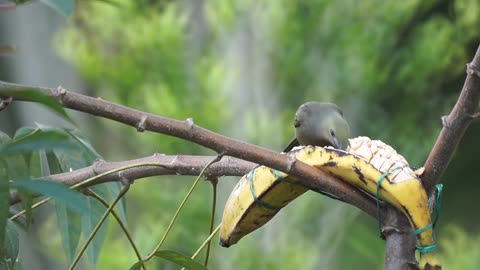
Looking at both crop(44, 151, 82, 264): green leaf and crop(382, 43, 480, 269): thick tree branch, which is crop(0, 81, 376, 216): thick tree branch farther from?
Result: crop(44, 151, 82, 264): green leaf

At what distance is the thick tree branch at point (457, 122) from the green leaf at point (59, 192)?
1.01ft

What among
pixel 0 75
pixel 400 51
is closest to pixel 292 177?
pixel 400 51

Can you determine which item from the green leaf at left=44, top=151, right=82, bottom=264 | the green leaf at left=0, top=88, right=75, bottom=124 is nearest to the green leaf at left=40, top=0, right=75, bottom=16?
the green leaf at left=0, top=88, right=75, bottom=124

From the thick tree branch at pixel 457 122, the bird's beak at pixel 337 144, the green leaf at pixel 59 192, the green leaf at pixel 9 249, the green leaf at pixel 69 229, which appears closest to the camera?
the green leaf at pixel 59 192

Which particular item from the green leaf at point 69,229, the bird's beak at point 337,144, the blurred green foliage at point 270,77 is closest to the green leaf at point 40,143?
the green leaf at point 69,229

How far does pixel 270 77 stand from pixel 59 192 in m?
2.13

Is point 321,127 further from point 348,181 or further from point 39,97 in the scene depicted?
point 39,97

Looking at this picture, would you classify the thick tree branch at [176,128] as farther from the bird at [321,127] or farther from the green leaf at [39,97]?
the bird at [321,127]

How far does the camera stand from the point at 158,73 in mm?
2611

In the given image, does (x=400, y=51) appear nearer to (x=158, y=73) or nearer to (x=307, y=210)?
(x=307, y=210)

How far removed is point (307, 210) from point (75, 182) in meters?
1.80

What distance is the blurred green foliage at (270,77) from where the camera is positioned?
2557mm

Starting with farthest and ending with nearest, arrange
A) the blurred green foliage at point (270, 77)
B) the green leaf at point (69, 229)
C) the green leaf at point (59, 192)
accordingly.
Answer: the blurred green foliage at point (270, 77) < the green leaf at point (69, 229) < the green leaf at point (59, 192)

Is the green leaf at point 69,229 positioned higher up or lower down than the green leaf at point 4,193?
higher up
